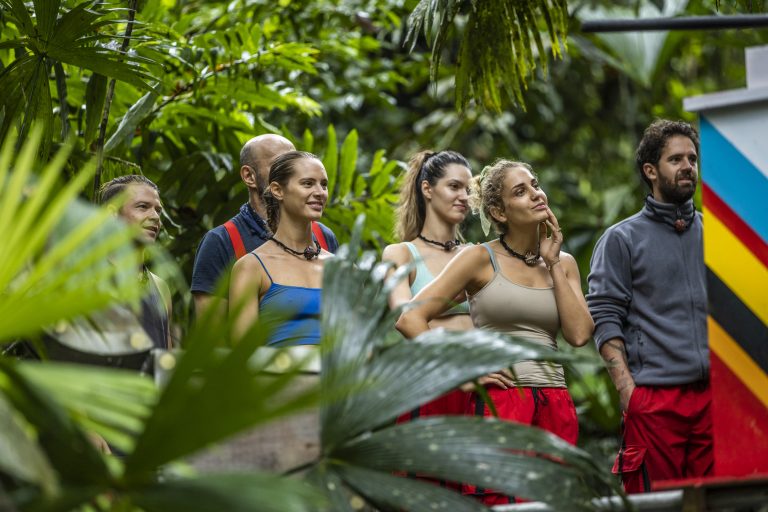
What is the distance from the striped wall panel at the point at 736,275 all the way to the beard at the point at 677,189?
1884 millimetres

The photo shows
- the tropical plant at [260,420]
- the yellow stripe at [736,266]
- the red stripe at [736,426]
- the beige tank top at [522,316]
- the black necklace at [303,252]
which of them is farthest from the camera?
the black necklace at [303,252]

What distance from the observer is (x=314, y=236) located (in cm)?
571

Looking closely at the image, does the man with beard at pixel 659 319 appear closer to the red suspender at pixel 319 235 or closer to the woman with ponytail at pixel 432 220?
the woman with ponytail at pixel 432 220

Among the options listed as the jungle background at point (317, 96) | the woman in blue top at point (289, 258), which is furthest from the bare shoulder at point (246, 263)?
the jungle background at point (317, 96)

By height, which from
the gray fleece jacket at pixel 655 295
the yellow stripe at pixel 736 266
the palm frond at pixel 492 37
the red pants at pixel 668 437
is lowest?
the red pants at pixel 668 437

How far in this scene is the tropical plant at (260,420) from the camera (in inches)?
89.5

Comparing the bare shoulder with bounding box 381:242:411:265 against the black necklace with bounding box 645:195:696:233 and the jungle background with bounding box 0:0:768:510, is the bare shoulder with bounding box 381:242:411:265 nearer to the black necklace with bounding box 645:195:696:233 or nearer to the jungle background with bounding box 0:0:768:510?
the jungle background with bounding box 0:0:768:510

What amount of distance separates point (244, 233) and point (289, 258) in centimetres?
61

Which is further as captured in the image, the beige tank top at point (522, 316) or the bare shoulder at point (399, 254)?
the bare shoulder at point (399, 254)

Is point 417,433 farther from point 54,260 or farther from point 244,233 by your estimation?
point 244,233

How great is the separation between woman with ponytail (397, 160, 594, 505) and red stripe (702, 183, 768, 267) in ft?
4.99

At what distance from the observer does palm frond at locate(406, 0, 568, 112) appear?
5809mm

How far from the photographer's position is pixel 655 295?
5.29 metres

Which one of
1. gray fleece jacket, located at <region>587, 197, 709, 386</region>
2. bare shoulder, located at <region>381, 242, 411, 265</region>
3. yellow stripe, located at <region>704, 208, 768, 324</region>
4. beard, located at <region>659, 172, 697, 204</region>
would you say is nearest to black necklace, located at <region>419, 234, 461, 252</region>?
bare shoulder, located at <region>381, 242, 411, 265</region>
